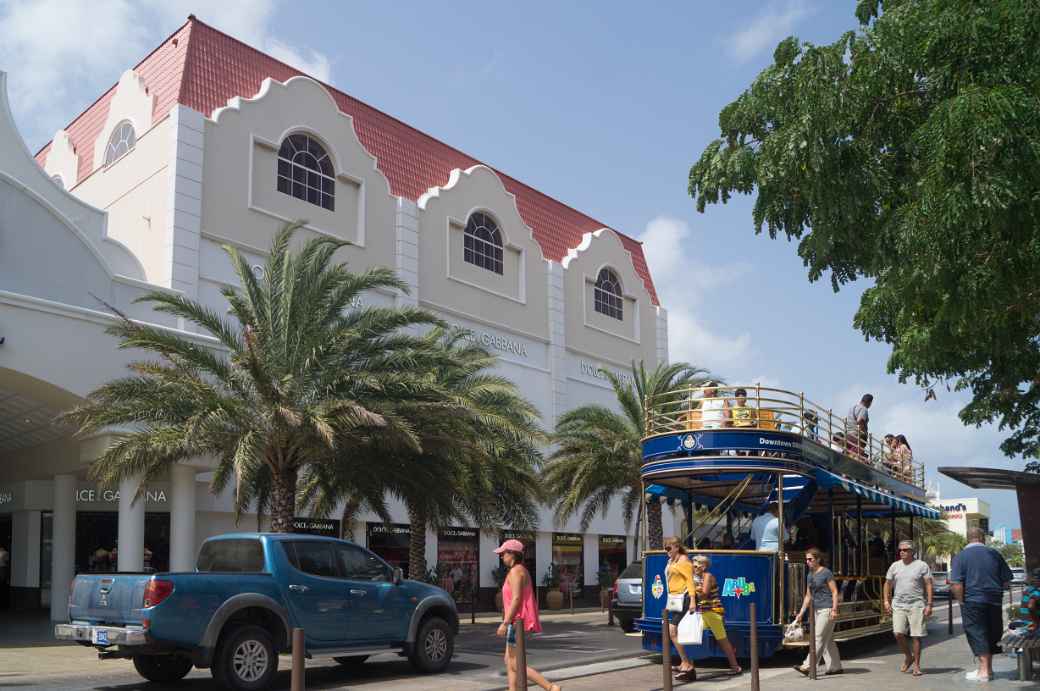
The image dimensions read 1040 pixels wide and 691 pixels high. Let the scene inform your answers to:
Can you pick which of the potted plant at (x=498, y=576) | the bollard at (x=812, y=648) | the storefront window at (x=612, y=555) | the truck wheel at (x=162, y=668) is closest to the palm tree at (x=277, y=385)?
the truck wheel at (x=162, y=668)

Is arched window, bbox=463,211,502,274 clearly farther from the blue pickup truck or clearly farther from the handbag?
the handbag

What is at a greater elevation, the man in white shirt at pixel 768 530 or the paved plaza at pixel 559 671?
the man in white shirt at pixel 768 530

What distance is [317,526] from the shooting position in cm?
2875

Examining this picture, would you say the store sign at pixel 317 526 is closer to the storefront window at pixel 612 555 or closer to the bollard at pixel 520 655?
the storefront window at pixel 612 555

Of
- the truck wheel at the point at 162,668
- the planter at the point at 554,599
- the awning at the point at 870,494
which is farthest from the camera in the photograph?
the planter at the point at 554,599

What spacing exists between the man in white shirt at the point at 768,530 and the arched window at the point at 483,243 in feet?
70.2

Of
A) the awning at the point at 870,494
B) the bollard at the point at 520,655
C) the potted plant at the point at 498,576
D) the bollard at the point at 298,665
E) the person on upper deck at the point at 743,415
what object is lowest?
the potted plant at the point at 498,576

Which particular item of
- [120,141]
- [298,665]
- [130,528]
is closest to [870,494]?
[298,665]

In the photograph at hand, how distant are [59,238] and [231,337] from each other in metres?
6.80

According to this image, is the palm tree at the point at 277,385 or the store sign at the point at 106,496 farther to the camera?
the store sign at the point at 106,496

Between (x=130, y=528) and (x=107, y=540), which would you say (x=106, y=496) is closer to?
(x=107, y=540)

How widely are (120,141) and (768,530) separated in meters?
23.2

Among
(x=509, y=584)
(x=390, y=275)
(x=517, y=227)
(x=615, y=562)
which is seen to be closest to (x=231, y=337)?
(x=390, y=275)

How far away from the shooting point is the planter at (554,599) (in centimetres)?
3503
